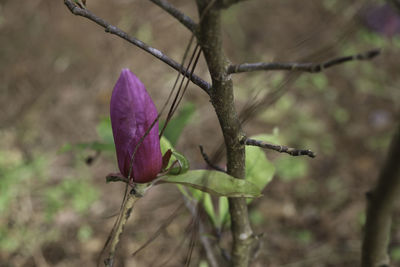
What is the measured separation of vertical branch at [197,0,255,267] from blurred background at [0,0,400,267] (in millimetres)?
455

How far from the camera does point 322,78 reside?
3.25 meters

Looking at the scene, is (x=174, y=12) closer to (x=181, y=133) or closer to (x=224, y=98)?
(x=224, y=98)

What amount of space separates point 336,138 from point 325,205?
0.63m

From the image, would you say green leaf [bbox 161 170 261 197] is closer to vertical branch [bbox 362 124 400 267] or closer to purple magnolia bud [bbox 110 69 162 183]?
purple magnolia bud [bbox 110 69 162 183]

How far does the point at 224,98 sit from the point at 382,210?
1.16 ft

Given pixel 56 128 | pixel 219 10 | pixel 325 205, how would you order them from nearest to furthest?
pixel 219 10, pixel 325 205, pixel 56 128

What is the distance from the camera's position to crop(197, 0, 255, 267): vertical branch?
1.64 ft

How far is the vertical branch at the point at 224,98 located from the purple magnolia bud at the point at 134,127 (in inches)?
4.8

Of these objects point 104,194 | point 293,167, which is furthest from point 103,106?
point 293,167

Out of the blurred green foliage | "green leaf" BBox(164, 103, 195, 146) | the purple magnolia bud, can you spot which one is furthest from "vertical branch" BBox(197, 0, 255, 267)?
the blurred green foliage

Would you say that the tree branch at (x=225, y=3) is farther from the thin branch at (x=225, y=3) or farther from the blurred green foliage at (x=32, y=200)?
the blurred green foliage at (x=32, y=200)

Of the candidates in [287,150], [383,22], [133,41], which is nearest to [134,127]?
[133,41]

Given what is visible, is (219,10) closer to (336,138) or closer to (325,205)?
(325,205)

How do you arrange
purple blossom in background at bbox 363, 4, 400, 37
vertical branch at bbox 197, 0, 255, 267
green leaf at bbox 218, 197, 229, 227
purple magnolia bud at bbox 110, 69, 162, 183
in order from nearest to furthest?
vertical branch at bbox 197, 0, 255, 267 → purple magnolia bud at bbox 110, 69, 162, 183 → green leaf at bbox 218, 197, 229, 227 → purple blossom in background at bbox 363, 4, 400, 37
